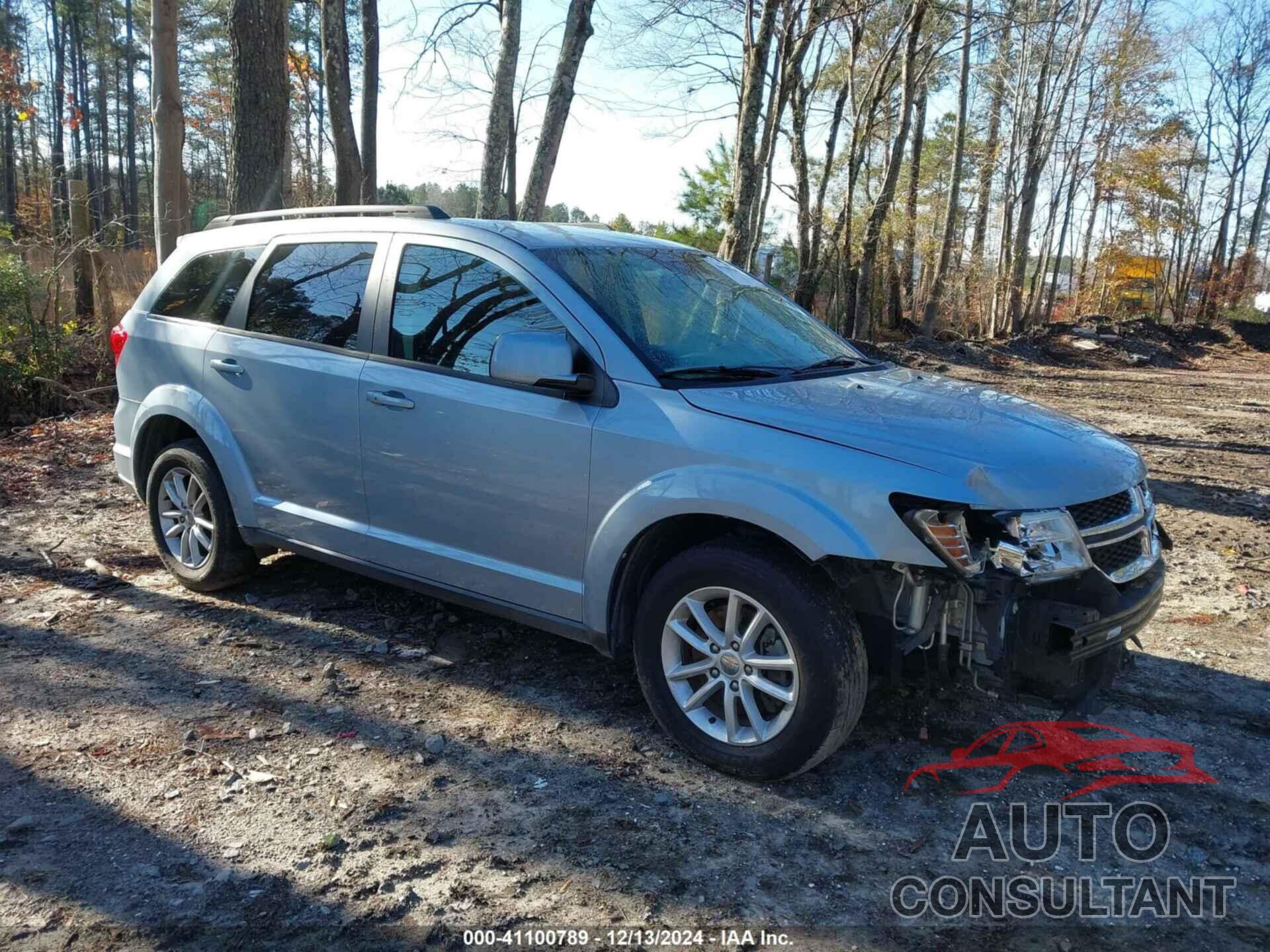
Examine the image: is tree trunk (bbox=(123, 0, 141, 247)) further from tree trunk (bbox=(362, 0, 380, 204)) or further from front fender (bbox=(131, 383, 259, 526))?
front fender (bbox=(131, 383, 259, 526))

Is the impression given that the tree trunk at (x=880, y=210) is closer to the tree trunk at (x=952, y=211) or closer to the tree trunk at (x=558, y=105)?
the tree trunk at (x=952, y=211)

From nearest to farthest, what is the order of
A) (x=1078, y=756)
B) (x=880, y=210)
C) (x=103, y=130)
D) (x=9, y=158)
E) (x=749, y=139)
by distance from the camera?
1. (x=1078, y=756)
2. (x=749, y=139)
3. (x=880, y=210)
4. (x=9, y=158)
5. (x=103, y=130)

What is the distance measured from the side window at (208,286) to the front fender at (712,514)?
2.63m

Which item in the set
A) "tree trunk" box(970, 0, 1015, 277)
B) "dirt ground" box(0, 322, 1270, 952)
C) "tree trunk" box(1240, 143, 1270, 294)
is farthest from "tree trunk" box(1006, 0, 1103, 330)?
"dirt ground" box(0, 322, 1270, 952)

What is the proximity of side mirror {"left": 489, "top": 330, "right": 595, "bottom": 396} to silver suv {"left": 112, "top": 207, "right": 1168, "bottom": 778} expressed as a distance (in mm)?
12

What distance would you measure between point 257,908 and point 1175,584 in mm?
5254

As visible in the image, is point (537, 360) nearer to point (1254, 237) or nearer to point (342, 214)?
point (342, 214)

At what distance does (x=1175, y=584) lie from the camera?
567cm

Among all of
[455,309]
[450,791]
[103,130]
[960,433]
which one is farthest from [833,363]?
[103,130]

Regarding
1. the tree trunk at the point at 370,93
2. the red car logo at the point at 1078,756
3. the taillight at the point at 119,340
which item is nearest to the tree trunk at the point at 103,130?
the tree trunk at the point at 370,93

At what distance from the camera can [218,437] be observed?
15.7 ft

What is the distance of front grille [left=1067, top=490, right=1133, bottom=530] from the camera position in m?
3.19

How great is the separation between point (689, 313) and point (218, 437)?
2.50 m

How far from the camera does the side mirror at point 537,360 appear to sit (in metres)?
3.46
